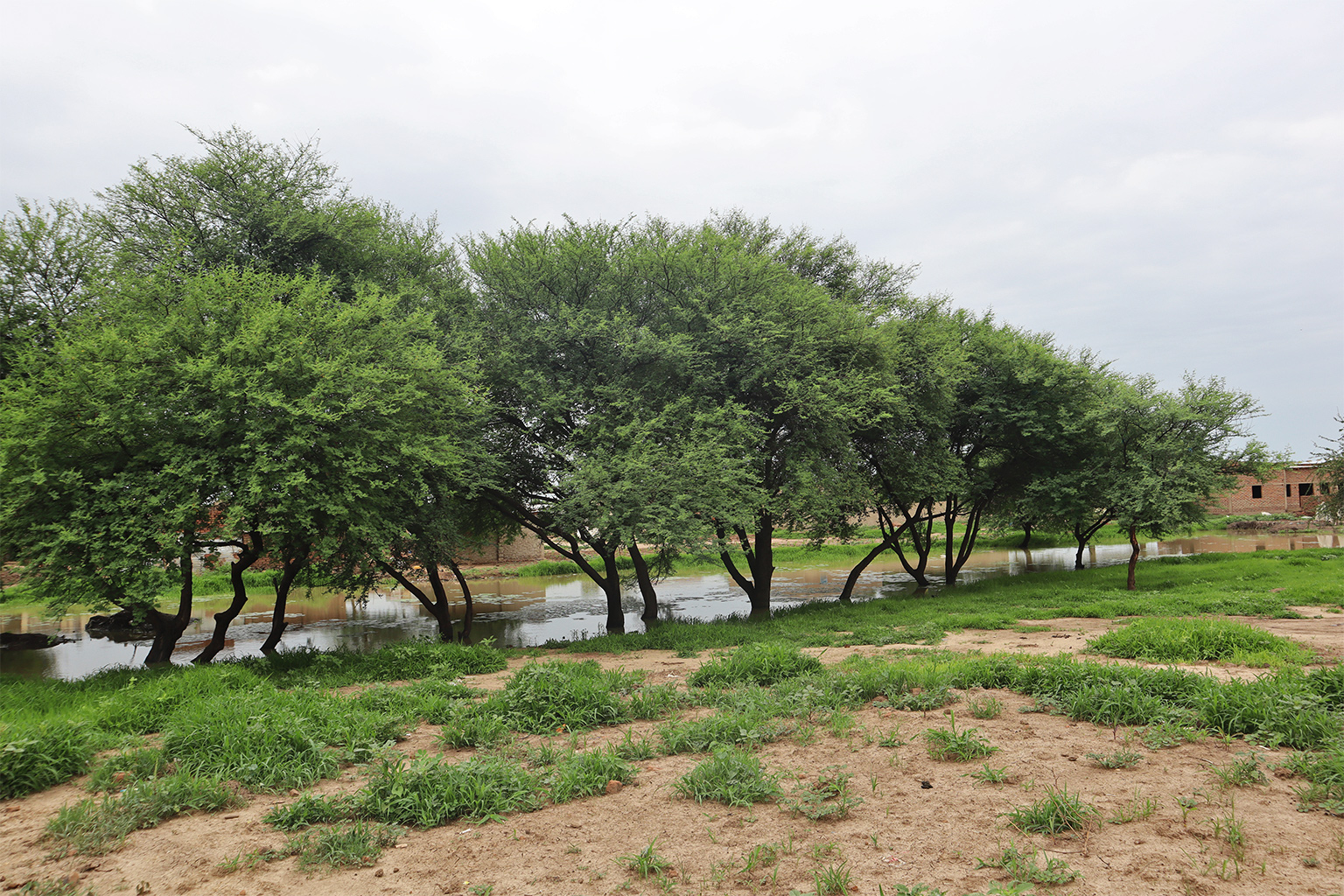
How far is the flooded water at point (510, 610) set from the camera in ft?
67.9

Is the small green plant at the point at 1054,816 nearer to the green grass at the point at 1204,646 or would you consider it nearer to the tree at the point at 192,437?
the green grass at the point at 1204,646

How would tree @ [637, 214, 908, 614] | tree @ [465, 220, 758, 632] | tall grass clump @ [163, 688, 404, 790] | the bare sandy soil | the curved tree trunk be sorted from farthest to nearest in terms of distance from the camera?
the curved tree trunk
tree @ [637, 214, 908, 614]
tree @ [465, 220, 758, 632]
tall grass clump @ [163, 688, 404, 790]
the bare sandy soil

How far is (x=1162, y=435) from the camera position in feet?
72.1

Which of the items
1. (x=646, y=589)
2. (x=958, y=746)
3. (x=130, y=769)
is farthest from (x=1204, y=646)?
(x=646, y=589)

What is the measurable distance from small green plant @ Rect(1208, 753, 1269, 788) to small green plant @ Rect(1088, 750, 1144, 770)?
17.0 inches

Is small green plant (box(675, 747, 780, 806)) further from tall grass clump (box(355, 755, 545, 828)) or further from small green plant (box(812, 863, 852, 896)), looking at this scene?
tall grass clump (box(355, 755, 545, 828))

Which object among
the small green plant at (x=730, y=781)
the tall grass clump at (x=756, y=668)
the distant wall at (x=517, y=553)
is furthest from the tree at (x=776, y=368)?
the distant wall at (x=517, y=553)

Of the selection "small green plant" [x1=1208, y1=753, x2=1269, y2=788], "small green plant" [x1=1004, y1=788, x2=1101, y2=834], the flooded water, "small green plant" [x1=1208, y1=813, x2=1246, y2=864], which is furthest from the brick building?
"small green plant" [x1=1004, y1=788, x2=1101, y2=834]

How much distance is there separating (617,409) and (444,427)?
3.84 meters

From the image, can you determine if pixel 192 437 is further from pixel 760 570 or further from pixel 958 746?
pixel 760 570

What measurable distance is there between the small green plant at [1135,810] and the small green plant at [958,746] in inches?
43.2

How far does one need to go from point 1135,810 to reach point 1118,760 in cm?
90

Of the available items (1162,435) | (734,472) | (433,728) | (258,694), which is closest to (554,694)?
(433,728)

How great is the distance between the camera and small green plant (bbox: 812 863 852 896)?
3.64m
